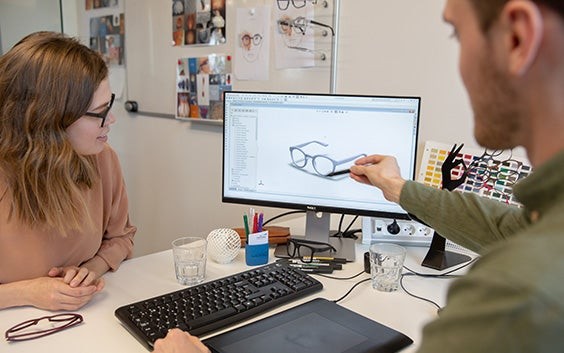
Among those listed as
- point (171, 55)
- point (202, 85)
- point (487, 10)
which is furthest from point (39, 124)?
point (171, 55)

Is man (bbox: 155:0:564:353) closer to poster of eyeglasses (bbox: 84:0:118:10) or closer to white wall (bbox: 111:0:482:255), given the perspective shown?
white wall (bbox: 111:0:482:255)

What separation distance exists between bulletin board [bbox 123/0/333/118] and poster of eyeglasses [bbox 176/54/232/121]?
0.08ft

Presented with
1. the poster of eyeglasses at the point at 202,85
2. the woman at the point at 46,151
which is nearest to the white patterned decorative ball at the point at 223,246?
the woman at the point at 46,151

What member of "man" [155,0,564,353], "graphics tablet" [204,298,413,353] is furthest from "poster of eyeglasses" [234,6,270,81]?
"man" [155,0,564,353]

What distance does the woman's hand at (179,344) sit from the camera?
0.81 meters

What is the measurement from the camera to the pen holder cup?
1.30m

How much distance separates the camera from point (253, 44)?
2.07m

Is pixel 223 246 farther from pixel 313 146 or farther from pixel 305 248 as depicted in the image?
pixel 313 146

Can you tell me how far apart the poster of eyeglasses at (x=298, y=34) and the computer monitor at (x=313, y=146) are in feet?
1.88

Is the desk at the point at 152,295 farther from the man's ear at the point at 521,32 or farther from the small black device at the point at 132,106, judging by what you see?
the small black device at the point at 132,106

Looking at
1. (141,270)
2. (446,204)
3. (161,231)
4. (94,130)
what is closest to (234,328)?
(141,270)

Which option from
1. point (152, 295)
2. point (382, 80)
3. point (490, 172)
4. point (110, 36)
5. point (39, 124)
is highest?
point (110, 36)

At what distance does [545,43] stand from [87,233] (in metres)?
1.15

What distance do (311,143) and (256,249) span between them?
0.33 meters
